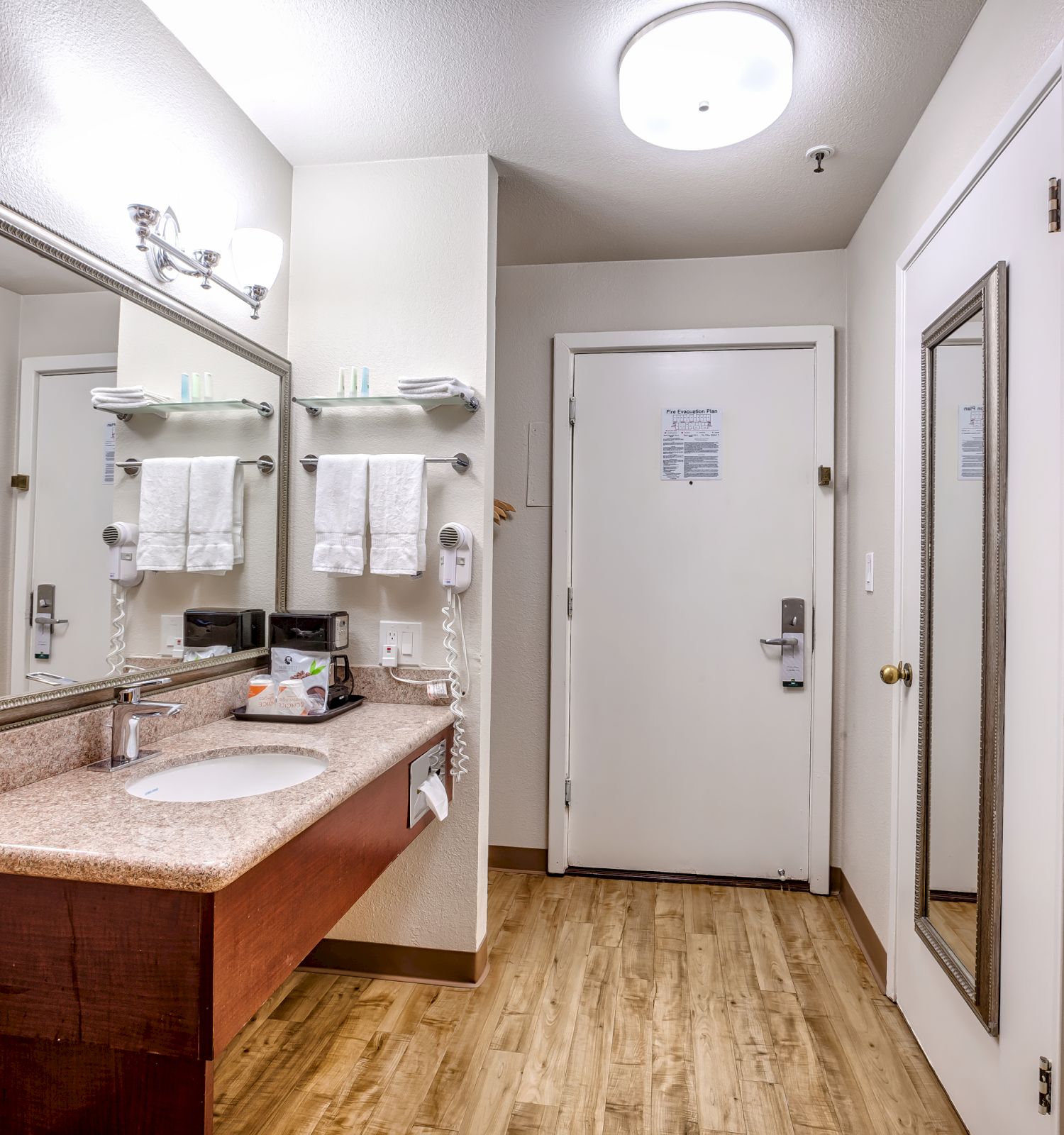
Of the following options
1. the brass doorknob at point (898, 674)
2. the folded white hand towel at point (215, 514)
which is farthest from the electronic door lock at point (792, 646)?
the folded white hand towel at point (215, 514)

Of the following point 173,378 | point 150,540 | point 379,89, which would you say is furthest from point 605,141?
point 150,540

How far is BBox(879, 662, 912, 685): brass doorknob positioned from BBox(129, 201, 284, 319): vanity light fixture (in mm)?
1932

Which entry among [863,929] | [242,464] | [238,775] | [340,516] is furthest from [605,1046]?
[242,464]

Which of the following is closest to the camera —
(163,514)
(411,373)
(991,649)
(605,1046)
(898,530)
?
(991,649)

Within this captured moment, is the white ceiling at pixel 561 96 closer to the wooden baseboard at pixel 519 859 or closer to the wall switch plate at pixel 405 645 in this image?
the wall switch plate at pixel 405 645

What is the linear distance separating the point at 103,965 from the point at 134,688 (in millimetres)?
687

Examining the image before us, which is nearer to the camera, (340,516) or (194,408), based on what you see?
(194,408)

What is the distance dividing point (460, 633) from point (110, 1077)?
1.28 meters

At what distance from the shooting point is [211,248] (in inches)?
71.0

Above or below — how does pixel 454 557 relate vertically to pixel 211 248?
below

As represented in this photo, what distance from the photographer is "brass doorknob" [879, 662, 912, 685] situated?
6.48ft

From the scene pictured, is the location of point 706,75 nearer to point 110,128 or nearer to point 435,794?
point 110,128

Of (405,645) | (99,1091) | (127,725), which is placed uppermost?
(405,645)

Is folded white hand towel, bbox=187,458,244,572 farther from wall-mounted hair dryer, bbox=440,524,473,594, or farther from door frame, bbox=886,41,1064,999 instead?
door frame, bbox=886,41,1064,999
